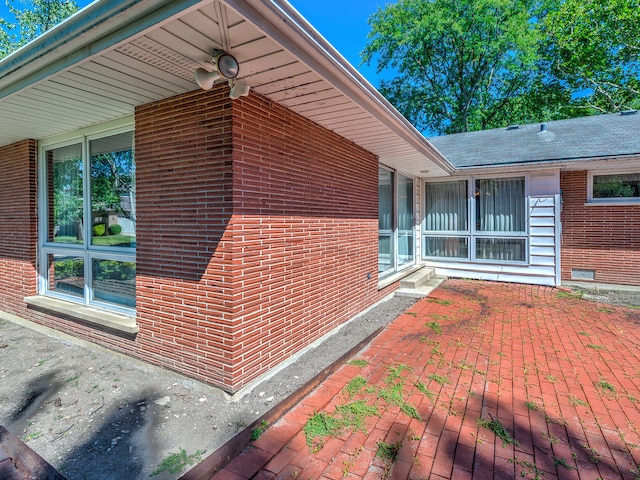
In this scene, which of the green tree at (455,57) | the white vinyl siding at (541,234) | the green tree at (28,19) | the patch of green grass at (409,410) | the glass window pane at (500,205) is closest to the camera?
the patch of green grass at (409,410)

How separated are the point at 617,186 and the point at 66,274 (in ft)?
35.1

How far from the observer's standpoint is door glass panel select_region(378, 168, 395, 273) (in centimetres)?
657

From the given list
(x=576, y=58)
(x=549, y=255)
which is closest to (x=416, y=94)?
(x=576, y=58)

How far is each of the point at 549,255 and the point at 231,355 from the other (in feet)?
24.5

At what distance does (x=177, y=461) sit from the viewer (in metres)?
2.13

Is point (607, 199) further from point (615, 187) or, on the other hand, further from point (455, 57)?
point (455, 57)

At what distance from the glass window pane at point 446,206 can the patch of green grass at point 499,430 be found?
6.52 m

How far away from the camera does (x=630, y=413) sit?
2.67m

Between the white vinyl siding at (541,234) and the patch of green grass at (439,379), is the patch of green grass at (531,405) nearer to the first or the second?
the patch of green grass at (439,379)

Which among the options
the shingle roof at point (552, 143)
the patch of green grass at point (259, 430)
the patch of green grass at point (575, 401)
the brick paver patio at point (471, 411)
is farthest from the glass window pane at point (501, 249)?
the patch of green grass at point (259, 430)

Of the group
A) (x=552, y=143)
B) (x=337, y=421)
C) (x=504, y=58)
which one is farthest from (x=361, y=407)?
(x=504, y=58)

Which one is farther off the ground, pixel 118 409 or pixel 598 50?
pixel 598 50

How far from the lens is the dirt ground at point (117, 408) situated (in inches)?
86.4

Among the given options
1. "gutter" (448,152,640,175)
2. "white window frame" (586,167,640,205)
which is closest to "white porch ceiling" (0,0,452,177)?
"gutter" (448,152,640,175)
